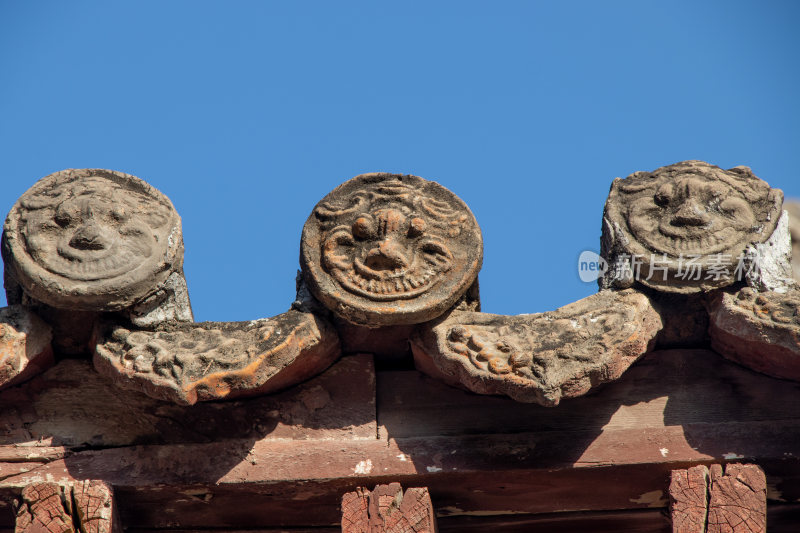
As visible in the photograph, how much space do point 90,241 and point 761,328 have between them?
2811mm

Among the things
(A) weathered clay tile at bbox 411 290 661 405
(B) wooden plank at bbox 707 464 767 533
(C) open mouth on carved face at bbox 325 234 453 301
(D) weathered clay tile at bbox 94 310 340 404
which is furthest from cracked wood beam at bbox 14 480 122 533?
(B) wooden plank at bbox 707 464 767 533

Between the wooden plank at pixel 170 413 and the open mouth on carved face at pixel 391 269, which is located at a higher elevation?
the open mouth on carved face at pixel 391 269

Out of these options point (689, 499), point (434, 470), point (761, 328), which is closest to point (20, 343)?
point (434, 470)

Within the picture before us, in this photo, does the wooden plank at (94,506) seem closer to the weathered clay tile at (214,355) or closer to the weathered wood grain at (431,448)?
the weathered wood grain at (431,448)

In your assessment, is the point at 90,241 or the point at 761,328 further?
the point at 90,241

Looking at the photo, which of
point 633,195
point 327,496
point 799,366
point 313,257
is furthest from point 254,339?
point 799,366

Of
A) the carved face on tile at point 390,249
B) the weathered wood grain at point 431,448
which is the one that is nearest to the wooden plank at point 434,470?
the weathered wood grain at point 431,448

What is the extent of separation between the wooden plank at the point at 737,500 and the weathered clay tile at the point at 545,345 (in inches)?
23.8

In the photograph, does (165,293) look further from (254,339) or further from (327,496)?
(327,496)

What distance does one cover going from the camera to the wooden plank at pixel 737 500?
4.71 m

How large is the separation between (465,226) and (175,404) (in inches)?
59.0

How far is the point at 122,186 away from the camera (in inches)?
212

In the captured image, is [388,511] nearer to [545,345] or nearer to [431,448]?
[431,448]

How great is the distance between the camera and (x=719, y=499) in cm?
481
